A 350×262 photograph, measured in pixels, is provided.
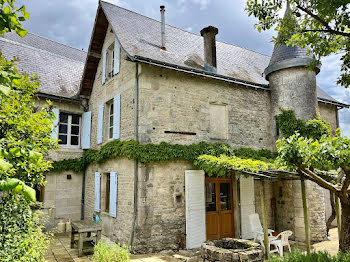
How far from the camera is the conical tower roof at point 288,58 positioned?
920 centimetres

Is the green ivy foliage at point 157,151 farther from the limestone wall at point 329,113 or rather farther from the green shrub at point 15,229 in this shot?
the limestone wall at point 329,113

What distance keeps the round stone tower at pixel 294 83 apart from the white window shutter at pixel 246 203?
293 cm

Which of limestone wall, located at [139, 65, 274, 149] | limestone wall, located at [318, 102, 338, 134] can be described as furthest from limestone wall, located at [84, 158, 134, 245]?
limestone wall, located at [318, 102, 338, 134]

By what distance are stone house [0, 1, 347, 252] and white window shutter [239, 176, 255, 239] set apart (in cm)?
3

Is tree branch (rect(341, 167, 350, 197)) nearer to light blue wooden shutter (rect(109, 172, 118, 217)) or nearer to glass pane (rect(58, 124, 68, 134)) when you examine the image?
light blue wooden shutter (rect(109, 172, 118, 217))

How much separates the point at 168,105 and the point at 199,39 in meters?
5.02

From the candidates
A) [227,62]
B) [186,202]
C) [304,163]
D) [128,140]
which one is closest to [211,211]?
[186,202]

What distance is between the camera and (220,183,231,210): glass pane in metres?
8.50

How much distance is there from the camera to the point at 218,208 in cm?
832

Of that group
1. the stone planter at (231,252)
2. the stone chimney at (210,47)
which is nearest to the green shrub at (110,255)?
the stone planter at (231,252)

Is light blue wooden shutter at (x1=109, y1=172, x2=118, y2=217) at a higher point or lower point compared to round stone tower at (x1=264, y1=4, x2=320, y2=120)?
lower

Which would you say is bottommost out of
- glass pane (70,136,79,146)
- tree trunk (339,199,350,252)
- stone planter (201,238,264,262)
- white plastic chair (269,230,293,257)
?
white plastic chair (269,230,293,257)

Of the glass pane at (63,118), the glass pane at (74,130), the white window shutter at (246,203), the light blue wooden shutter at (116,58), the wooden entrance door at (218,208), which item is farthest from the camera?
the glass pane at (74,130)

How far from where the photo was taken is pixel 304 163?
4406 millimetres
